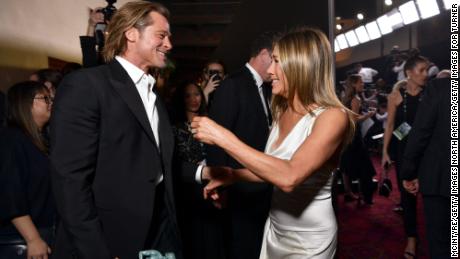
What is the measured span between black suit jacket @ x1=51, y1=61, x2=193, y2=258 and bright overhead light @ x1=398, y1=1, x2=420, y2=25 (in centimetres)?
336

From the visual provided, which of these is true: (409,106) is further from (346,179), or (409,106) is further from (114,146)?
(114,146)

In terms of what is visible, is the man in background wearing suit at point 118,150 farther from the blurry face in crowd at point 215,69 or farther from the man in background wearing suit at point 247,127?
the blurry face in crowd at point 215,69

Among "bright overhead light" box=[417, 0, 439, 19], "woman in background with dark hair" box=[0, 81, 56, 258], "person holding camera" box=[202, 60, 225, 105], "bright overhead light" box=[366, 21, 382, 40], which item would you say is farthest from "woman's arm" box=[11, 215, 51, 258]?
"bright overhead light" box=[417, 0, 439, 19]

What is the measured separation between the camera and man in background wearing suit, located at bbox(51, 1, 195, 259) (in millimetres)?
1238

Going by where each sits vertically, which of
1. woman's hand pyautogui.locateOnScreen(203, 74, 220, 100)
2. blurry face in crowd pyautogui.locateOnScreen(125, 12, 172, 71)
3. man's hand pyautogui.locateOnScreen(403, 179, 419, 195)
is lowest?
man's hand pyautogui.locateOnScreen(403, 179, 419, 195)

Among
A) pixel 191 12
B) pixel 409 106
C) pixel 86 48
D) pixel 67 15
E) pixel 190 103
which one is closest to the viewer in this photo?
pixel 86 48

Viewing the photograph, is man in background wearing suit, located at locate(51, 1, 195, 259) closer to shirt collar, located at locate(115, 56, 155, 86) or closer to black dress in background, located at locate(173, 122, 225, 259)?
shirt collar, located at locate(115, 56, 155, 86)

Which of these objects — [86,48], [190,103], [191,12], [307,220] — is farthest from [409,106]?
[191,12]

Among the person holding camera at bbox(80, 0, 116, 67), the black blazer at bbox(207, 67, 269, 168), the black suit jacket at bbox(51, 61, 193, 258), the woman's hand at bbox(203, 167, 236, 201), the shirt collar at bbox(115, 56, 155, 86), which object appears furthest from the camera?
the black blazer at bbox(207, 67, 269, 168)

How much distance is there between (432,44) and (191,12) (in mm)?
6433

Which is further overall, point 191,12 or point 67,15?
point 191,12

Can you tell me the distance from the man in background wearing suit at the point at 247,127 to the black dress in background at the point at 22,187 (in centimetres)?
104

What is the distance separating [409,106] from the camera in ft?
10.9

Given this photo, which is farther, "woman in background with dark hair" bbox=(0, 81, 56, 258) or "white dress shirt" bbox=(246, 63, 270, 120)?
"white dress shirt" bbox=(246, 63, 270, 120)
